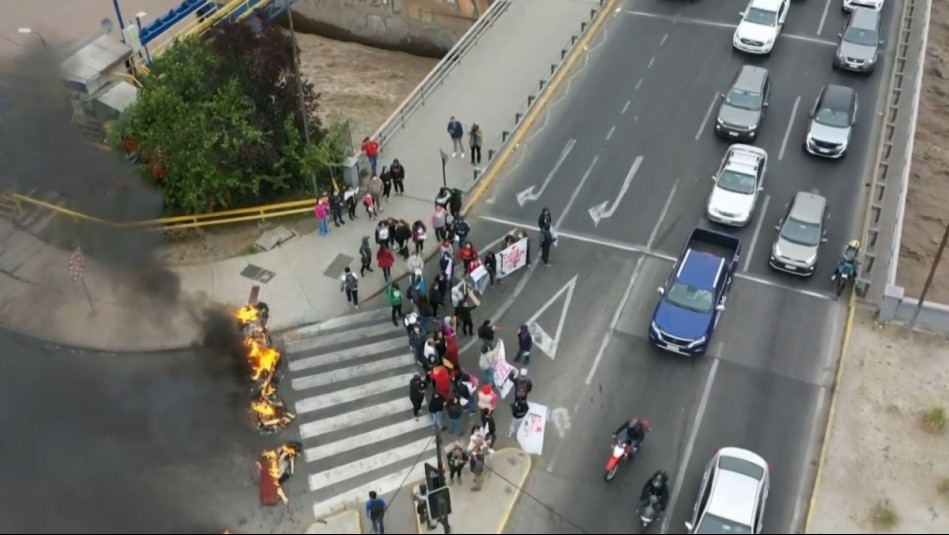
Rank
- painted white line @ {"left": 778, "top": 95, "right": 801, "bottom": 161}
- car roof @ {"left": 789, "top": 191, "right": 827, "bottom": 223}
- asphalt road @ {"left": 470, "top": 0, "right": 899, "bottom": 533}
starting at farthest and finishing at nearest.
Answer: painted white line @ {"left": 778, "top": 95, "right": 801, "bottom": 161} → car roof @ {"left": 789, "top": 191, "right": 827, "bottom": 223} → asphalt road @ {"left": 470, "top": 0, "right": 899, "bottom": 533}

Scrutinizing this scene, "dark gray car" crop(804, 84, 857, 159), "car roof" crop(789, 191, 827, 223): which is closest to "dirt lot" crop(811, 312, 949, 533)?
"car roof" crop(789, 191, 827, 223)

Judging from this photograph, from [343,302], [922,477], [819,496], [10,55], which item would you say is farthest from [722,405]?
[10,55]

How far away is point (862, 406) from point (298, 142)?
16.6 meters

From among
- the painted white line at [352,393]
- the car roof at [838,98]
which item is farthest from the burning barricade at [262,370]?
the car roof at [838,98]

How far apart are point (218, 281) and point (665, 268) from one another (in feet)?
39.4

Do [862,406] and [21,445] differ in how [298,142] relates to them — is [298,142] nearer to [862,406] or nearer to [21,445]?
[21,445]

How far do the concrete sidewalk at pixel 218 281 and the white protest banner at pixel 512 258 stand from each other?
7.97 ft

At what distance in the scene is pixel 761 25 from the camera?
3142 cm


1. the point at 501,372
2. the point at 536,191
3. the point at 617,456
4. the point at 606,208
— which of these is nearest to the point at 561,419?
the point at 501,372

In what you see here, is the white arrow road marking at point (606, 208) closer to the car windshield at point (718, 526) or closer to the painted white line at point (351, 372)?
the painted white line at point (351, 372)

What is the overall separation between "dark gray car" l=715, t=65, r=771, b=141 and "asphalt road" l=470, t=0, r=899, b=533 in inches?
23.5

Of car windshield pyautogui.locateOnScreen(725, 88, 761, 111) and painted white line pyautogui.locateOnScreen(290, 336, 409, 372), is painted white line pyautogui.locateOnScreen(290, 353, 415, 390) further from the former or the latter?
car windshield pyautogui.locateOnScreen(725, 88, 761, 111)

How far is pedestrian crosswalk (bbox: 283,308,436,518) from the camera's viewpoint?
59.0 ft

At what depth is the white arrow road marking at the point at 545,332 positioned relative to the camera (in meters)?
20.9
